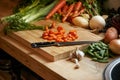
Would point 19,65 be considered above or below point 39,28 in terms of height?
below

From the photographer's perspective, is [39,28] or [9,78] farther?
[9,78]

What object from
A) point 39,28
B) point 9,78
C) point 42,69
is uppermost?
point 39,28

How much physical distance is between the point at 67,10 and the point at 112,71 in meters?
0.62

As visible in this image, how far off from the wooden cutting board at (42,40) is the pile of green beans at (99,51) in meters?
0.05

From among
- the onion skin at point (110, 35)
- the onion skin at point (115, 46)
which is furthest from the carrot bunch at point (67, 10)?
the onion skin at point (115, 46)

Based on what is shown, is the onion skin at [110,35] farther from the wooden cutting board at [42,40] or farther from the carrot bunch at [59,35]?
the carrot bunch at [59,35]

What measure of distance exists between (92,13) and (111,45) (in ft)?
1.41

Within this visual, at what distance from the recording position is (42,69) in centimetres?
112

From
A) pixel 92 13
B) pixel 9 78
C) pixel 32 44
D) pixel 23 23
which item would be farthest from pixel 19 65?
pixel 92 13

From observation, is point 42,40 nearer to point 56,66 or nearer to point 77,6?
point 56,66

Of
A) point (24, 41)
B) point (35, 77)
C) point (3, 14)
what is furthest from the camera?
point (3, 14)

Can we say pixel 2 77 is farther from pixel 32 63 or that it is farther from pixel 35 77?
pixel 32 63

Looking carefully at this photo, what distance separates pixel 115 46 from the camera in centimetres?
113

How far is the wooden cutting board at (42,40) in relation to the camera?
45.0 inches
